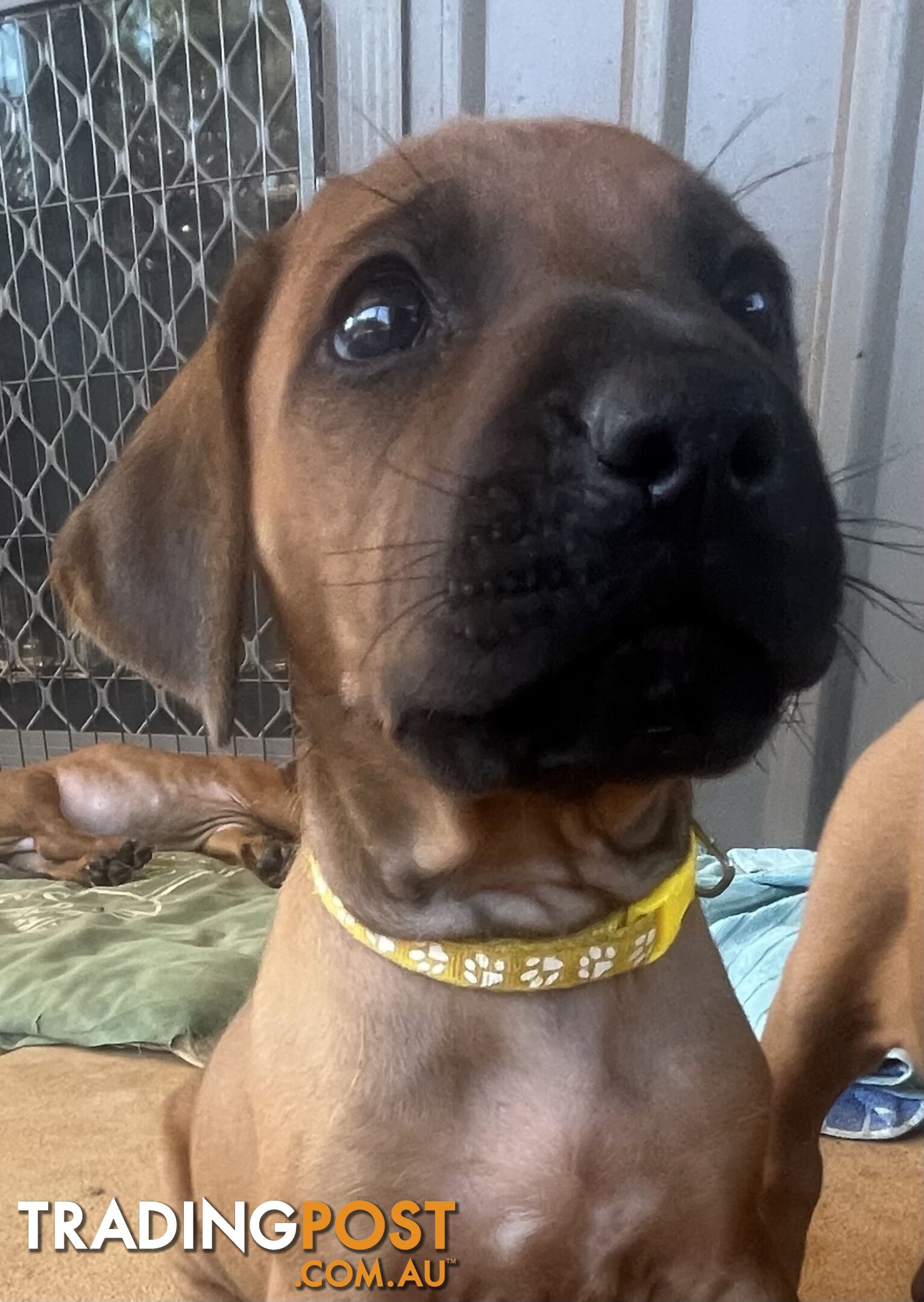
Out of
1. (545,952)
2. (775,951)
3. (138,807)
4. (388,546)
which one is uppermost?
(388,546)

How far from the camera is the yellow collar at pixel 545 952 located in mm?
1261

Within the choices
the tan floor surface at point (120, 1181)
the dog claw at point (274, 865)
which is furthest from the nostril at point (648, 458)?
the dog claw at point (274, 865)

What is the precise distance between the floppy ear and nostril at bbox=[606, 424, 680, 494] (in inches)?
24.0

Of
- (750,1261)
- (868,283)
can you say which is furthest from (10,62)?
(750,1261)

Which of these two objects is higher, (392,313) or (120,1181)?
(392,313)

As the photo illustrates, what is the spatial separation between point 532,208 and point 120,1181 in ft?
5.84

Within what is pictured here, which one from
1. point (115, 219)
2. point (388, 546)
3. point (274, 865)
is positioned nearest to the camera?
point (388, 546)

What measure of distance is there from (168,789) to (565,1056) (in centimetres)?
343

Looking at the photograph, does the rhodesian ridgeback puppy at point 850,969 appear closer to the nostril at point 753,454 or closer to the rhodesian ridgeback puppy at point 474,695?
the rhodesian ridgeback puppy at point 474,695

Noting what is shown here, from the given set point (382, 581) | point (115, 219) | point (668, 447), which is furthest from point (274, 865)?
point (668, 447)

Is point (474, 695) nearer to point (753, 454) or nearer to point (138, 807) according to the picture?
point (753, 454)

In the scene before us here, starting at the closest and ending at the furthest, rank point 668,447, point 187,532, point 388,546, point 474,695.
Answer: point 668,447, point 474,695, point 388,546, point 187,532

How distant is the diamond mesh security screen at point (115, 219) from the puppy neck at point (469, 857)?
6.85 ft

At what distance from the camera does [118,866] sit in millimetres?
4035
